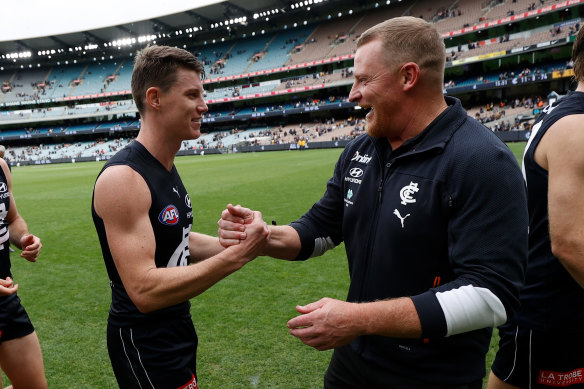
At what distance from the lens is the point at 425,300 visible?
173 centimetres

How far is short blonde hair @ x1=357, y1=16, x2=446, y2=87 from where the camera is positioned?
6.77ft

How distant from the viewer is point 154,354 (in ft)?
8.23

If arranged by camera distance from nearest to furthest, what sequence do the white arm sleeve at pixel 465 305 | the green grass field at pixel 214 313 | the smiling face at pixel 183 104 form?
the white arm sleeve at pixel 465 305 < the smiling face at pixel 183 104 < the green grass field at pixel 214 313

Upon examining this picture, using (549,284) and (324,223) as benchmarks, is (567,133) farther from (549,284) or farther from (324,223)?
(324,223)

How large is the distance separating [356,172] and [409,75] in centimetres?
62

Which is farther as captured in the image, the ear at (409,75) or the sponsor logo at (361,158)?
the sponsor logo at (361,158)

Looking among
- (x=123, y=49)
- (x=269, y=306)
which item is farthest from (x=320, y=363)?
(x=123, y=49)

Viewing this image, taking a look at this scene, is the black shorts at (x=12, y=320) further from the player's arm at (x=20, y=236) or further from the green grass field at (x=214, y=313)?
the green grass field at (x=214, y=313)

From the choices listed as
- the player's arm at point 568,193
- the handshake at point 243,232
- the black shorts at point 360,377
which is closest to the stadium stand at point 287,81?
the player's arm at point 568,193

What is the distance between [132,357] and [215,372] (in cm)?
194

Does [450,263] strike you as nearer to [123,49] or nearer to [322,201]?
[322,201]

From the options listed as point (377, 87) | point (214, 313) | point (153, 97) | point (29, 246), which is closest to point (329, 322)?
point (377, 87)

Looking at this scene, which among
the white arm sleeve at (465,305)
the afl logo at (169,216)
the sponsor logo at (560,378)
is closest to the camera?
the white arm sleeve at (465,305)

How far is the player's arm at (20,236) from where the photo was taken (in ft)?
11.9
